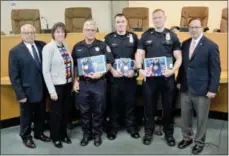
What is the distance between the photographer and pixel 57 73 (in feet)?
10.7

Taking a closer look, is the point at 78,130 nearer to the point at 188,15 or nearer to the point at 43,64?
the point at 43,64

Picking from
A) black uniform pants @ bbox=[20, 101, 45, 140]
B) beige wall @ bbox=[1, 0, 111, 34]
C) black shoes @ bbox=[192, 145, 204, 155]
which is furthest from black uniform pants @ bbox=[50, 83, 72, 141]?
beige wall @ bbox=[1, 0, 111, 34]

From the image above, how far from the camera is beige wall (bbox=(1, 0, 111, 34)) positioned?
6.88m

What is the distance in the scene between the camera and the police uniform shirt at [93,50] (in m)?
3.34

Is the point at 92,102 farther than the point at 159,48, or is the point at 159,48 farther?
the point at 92,102

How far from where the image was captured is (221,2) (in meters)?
7.20

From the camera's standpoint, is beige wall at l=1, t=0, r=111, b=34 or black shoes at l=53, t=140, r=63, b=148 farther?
beige wall at l=1, t=0, r=111, b=34

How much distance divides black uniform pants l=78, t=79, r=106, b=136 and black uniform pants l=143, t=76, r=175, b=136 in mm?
481

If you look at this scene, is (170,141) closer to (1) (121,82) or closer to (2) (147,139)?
(2) (147,139)

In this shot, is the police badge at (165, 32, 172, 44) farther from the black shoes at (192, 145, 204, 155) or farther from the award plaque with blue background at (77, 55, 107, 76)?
the black shoes at (192, 145, 204, 155)

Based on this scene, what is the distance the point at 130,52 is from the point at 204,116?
3.35 ft

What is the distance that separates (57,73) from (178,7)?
16.1ft

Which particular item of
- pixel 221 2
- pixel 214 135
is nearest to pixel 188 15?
pixel 221 2

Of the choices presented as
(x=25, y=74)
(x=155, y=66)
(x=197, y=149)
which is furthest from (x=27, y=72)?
(x=197, y=149)
